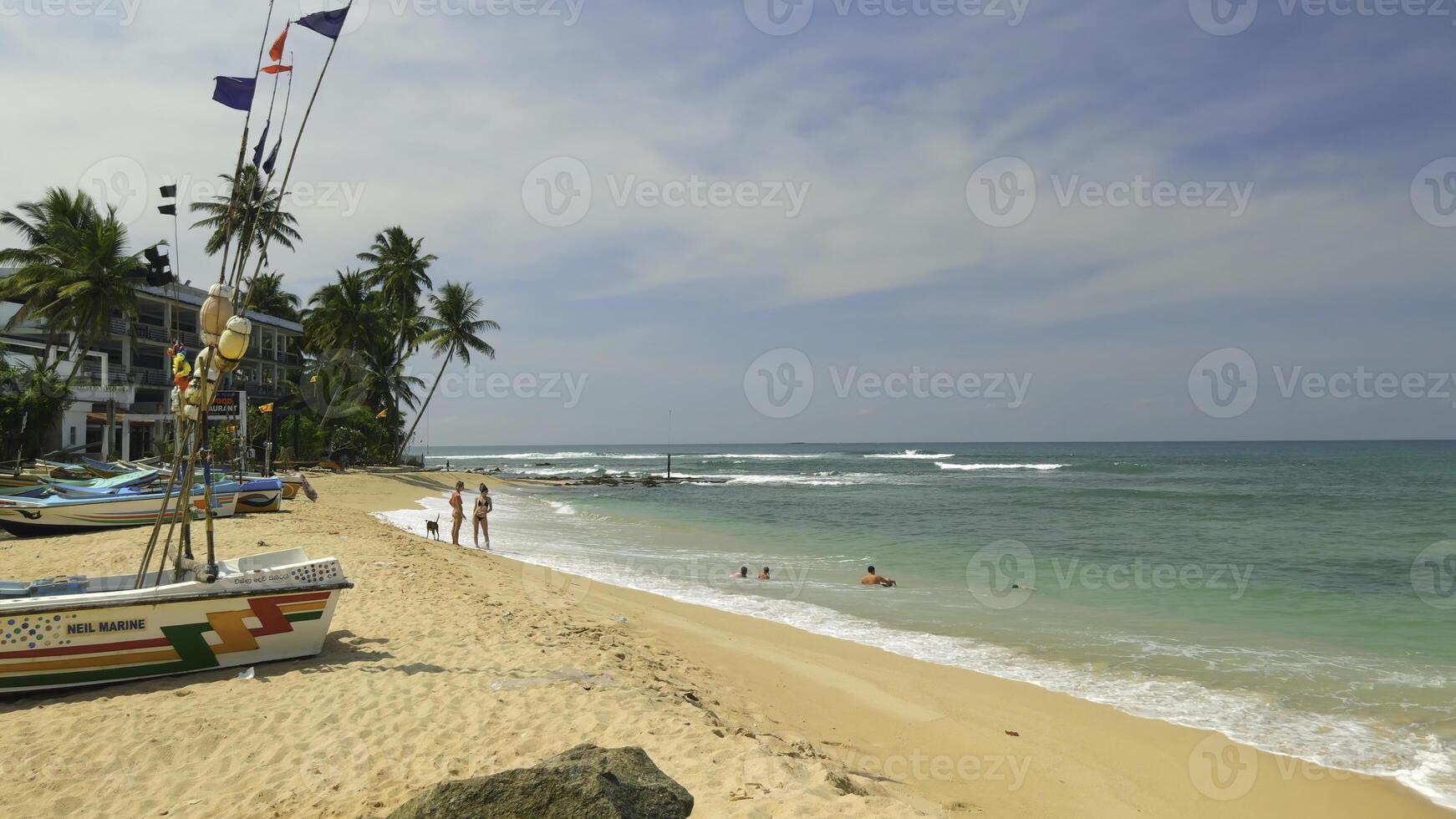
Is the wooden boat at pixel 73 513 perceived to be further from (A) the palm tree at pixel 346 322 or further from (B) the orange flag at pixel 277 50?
(A) the palm tree at pixel 346 322

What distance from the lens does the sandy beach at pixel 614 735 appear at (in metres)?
4.88

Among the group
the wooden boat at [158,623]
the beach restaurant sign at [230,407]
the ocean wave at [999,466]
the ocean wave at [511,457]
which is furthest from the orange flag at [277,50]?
the ocean wave at [511,457]

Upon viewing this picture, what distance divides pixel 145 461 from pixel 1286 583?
31.2 m

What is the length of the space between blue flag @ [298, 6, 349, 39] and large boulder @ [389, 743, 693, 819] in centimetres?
625

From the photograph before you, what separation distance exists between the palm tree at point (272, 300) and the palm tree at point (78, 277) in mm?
16162

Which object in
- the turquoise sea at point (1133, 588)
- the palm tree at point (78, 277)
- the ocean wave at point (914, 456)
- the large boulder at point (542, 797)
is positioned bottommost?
the turquoise sea at point (1133, 588)

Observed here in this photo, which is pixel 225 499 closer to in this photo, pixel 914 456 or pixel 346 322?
pixel 346 322

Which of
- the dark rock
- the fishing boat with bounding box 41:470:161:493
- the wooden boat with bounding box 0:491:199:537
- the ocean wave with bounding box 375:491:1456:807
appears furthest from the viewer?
the fishing boat with bounding box 41:470:161:493

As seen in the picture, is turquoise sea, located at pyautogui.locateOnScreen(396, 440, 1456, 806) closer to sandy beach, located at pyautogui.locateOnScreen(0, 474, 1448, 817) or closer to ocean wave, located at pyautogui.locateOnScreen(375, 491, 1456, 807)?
ocean wave, located at pyautogui.locateOnScreen(375, 491, 1456, 807)

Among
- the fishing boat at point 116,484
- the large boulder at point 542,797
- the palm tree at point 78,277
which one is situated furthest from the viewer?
the palm tree at point 78,277

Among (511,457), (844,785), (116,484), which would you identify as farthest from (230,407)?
(511,457)

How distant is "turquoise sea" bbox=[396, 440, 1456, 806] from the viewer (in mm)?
8312

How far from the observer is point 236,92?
6.87m

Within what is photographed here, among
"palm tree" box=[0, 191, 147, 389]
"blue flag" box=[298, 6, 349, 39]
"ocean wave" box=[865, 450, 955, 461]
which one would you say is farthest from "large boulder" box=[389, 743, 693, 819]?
"ocean wave" box=[865, 450, 955, 461]
